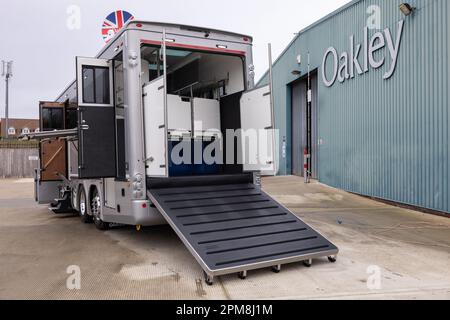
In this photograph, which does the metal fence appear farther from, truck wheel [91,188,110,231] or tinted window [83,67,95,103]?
tinted window [83,67,95,103]

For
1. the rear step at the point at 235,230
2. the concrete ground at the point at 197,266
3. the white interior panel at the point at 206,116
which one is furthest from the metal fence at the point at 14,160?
the rear step at the point at 235,230

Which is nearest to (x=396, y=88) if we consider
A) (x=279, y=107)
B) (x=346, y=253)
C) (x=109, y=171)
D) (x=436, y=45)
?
(x=436, y=45)

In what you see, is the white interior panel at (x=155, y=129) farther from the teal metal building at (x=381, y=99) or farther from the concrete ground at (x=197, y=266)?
the teal metal building at (x=381, y=99)

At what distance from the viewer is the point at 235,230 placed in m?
4.59

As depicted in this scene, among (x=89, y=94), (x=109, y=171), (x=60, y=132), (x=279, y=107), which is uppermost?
(x=279, y=107)

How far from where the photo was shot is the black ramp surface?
4.16 meters

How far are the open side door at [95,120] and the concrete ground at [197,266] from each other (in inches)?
48.4

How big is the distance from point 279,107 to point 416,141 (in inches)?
369

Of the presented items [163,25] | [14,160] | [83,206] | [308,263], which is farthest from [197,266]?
[14,160]

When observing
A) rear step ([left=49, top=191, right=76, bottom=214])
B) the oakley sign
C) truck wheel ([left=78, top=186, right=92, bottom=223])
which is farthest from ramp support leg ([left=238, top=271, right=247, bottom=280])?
the oakley sign

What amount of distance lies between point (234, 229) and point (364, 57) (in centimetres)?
760

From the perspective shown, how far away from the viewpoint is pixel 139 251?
5523 millimetres

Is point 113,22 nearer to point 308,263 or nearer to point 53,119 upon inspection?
point 53,119

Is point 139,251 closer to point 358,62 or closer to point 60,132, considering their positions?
point 60,132
